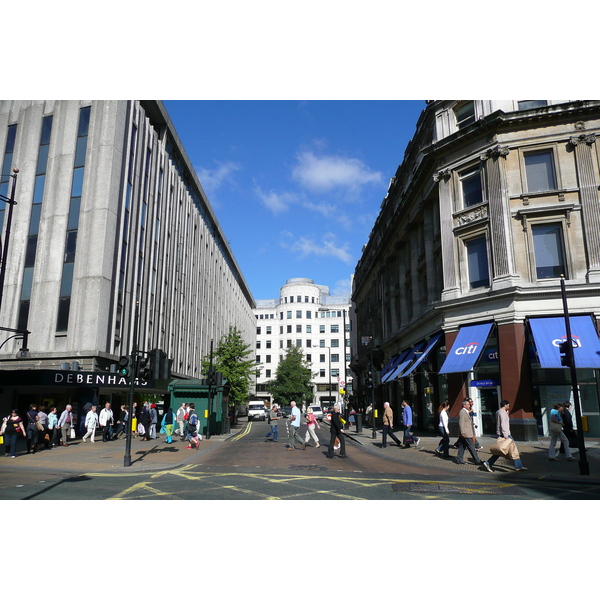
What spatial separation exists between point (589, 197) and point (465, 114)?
7.94 m

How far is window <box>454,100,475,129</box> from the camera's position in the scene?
81.8 feet

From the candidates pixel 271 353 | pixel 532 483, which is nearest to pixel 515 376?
pixel 532 483

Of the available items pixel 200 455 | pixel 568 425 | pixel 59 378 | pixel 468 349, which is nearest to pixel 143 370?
pixel 200 455

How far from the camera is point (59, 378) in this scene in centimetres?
2217

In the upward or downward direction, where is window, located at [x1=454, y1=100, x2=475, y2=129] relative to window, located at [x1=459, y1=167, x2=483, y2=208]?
upward

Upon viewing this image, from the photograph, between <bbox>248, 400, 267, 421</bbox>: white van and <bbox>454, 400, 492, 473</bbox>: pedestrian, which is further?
<bbox>248, 400, 267, 421</bbox>: white van

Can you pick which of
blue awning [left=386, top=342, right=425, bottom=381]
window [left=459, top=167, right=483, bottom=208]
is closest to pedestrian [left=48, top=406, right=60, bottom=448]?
blue awning [left=386, top=342, right=425, bottom=381]

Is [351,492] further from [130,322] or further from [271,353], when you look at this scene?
[271,353]

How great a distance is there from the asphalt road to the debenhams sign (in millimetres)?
7865

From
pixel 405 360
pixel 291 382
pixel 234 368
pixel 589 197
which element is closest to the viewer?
pixel 589 197

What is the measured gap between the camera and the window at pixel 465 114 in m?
24.9

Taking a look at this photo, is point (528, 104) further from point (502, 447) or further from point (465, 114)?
point (502, 447)

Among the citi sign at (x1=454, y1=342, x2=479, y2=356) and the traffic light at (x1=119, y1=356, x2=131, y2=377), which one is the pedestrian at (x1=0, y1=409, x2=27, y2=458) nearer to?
the traffic light at (x1=119, y1=356, x2=131, y2=377)

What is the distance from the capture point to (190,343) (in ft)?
152
